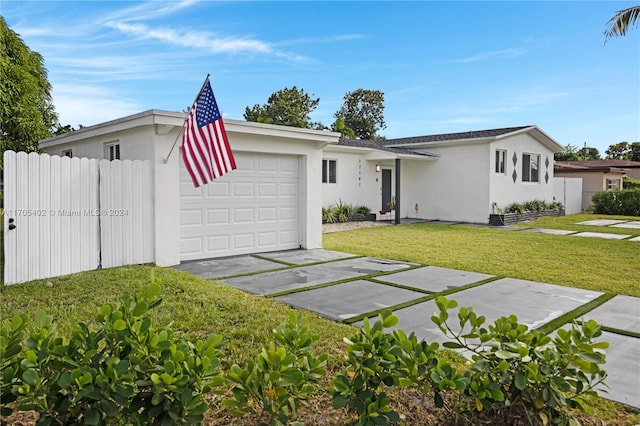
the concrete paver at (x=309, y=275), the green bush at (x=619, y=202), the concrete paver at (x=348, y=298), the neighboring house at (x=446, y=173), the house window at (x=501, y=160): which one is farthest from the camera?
the green bush at (x=619, y=202)

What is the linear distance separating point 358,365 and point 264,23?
10357mm

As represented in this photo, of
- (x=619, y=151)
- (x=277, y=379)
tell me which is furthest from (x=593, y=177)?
(x=619, y=151)

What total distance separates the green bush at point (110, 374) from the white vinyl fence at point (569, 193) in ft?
73.8

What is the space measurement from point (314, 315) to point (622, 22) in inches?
645

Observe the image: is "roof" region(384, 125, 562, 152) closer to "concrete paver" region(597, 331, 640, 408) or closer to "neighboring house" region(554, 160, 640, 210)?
"neighboring house" region(554, 160, 640, 210)

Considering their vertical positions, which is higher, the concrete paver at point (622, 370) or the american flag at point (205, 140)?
the american flag at point (205, 140)

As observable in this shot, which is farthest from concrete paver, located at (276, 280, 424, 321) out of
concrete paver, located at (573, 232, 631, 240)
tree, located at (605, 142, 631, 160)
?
tree, located at (605, 142, 631, 160)

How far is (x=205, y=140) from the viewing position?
681cm

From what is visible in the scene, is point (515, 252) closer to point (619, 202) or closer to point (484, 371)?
point (484, 371)

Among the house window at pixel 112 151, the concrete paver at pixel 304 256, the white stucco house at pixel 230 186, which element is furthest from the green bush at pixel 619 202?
the house window at pixel 112 151

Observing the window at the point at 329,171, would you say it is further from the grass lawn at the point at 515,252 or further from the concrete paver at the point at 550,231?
the concrete paver at the point at 550,231

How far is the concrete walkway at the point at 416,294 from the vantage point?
169 inches

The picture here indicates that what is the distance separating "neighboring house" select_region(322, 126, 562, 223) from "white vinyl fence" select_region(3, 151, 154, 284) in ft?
31.7

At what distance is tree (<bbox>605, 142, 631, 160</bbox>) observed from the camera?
50281mm
